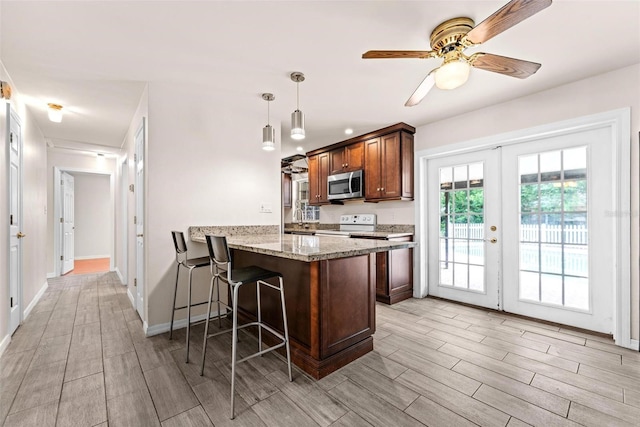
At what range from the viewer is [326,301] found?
196 cm

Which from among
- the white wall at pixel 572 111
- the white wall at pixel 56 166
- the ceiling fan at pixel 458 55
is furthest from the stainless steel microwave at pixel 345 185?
the white wall at pixel 56 166

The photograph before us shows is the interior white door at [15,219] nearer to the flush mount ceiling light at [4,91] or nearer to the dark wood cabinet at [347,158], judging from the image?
the flush mount ceiling light at [4,91]

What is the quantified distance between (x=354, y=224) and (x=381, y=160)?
1210 millimetres

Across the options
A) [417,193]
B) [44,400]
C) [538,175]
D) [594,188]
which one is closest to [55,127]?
[44,400]

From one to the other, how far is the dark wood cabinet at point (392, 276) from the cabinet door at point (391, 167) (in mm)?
667

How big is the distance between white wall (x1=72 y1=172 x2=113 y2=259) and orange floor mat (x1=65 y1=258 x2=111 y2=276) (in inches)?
11.5

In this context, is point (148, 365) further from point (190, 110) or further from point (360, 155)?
point (360, 155)

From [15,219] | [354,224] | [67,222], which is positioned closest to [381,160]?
[354,224]

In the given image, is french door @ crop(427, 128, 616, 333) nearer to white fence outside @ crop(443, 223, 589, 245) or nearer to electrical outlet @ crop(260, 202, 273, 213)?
white fence outside @ crop(443, 223, 589, 245)

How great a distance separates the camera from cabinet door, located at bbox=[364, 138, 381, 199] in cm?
407

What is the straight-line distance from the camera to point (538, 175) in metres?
3.00

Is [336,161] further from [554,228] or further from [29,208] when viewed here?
[29,208]

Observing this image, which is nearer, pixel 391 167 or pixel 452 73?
pixel 452 73

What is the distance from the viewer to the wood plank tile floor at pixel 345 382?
61.9 inches
